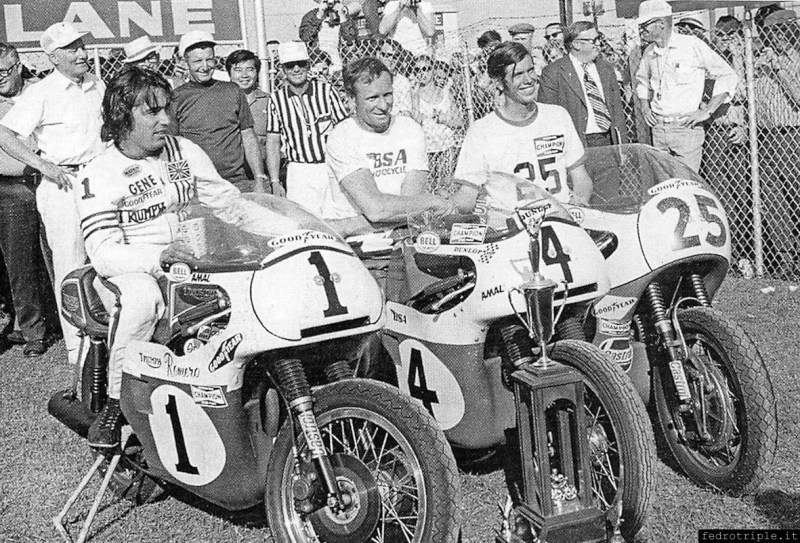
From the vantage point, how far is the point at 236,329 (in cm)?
360

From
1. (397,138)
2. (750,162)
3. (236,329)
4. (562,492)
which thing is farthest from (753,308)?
(236,329)

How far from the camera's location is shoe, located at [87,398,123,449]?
4.20 m

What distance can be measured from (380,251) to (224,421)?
1.24 metres

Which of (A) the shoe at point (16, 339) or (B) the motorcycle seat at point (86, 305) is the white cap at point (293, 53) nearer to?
(A) the shoe at point (16, 339)

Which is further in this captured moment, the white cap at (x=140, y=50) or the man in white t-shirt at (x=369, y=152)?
the white cap at (x=140, y=50)

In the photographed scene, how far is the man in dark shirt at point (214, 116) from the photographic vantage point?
782 centimetres

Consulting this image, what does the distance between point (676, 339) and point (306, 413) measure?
5.64ft

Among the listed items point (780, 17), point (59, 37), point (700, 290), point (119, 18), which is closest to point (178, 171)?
point (700, 290)

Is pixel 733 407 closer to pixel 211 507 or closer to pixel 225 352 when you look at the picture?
pixel 225 352

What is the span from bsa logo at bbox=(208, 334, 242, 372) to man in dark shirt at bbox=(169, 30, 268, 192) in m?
4.18

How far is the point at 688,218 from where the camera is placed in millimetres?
4340

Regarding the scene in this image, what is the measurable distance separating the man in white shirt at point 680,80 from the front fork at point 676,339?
14.7ft

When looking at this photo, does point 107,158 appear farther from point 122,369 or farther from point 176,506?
point 176,506

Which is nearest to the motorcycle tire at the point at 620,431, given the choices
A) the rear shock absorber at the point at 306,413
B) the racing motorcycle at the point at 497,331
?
the racing motorcycle at the point at 497,331
